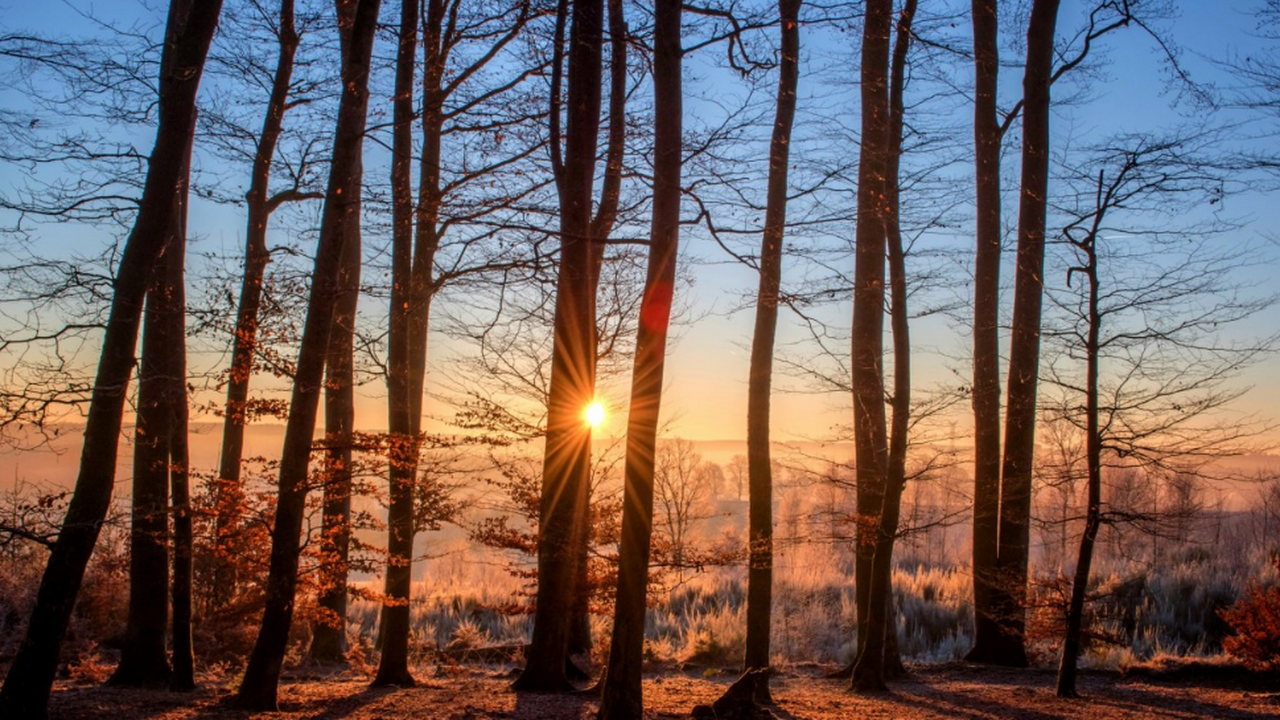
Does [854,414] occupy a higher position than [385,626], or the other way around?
[854,414]

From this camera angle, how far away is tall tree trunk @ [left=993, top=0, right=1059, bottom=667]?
12719 mm

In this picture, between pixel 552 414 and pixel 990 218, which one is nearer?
pixel 552 414

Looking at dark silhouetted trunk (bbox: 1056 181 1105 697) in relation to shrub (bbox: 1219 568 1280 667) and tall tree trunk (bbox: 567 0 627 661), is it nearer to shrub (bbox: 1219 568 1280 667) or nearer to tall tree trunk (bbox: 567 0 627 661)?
shrub (bbox: 1219 568 1280 667)

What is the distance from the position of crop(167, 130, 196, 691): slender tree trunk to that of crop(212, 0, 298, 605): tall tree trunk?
1.12ft

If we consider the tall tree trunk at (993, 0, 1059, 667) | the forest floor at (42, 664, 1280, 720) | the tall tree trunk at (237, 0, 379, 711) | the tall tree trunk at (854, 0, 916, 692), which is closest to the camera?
the forest floor at (42, 664, 1280, 720)

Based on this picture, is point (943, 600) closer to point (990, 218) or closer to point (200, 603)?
point (990, 218)

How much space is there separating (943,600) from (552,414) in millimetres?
13237

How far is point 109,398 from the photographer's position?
23.6ft

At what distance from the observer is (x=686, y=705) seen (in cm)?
897

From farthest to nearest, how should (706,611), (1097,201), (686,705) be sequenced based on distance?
1. (706,611)
2. (1097,201)
3. (686,705)

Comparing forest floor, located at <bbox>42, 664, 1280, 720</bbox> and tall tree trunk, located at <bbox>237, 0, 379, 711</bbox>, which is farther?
tall tree trunk, located at <bbox>237, 0, 379, 711</bbox>

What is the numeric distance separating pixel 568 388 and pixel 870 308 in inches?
178

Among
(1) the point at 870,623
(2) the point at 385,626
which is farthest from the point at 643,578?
(2) the point at 385,626

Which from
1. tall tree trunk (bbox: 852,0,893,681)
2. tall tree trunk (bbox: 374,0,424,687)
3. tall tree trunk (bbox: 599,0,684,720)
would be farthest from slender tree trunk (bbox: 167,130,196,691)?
tall tree trunk (bbox: 852,0,893,681)
